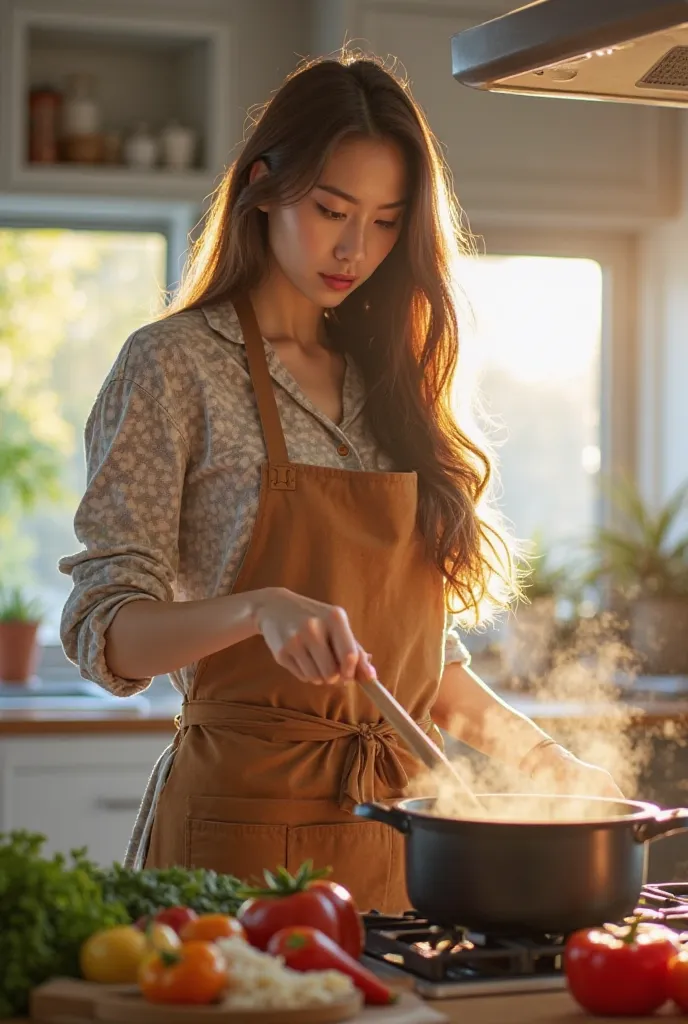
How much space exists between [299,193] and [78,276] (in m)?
2.17

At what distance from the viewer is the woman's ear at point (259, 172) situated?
1875mm

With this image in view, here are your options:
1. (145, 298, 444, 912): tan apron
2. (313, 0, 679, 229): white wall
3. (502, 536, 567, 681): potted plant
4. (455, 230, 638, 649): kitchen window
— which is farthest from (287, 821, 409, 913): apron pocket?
(455, 230, 638, 649): kitchen window

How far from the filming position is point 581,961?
45.7 inches

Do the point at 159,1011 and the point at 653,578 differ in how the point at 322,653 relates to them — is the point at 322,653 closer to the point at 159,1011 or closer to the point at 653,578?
the point at 159,1011

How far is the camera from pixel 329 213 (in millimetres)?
1839

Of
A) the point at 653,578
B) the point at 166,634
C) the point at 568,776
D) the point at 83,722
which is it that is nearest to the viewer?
the point at 166,634

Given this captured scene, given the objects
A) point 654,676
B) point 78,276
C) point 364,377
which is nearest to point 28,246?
point 78,276

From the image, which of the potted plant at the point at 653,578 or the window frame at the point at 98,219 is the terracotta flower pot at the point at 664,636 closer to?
the potted plant at the point at 653,578

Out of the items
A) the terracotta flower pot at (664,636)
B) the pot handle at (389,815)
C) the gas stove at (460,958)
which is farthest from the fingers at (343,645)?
the terracotta flower pot at (664,636)

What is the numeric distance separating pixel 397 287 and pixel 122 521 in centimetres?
51

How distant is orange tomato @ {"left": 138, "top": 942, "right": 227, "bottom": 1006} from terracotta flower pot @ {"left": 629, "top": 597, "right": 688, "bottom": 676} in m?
2.63

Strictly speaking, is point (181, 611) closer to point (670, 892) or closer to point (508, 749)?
point (508, 749)

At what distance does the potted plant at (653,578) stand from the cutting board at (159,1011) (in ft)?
8.29

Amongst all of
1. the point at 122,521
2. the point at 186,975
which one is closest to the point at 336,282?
the point at 122,521
